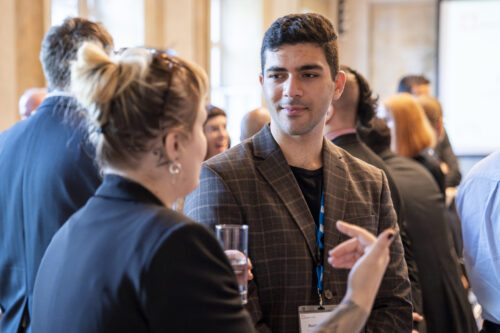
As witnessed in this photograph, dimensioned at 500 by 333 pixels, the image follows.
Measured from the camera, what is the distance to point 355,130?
3.10 meters

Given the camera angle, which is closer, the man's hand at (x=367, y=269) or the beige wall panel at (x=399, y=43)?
the man's hand at (x=367, y=269)

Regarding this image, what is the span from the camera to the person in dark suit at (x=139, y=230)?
1.21 metres

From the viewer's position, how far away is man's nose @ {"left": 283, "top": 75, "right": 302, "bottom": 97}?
81.7 inches

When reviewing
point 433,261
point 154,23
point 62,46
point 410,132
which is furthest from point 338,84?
point 154,23

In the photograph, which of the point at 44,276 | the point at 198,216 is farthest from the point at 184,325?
the point at 198,216

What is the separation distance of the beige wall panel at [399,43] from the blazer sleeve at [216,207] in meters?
9.49

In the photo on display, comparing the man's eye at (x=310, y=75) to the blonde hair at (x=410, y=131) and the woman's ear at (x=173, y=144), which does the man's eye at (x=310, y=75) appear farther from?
the blonde hair at (x=410, y=131)

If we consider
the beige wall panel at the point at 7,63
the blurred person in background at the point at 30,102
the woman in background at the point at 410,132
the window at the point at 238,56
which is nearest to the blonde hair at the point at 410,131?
the woman in background at the point at 410,132

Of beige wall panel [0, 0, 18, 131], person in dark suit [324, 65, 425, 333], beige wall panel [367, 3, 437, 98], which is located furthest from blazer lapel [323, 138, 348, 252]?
beige wall panel [367, 3, 437, 98]

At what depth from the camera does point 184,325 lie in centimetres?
120

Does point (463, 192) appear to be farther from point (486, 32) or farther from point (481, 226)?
point (486, 32)

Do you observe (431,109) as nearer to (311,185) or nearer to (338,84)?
(338,84)

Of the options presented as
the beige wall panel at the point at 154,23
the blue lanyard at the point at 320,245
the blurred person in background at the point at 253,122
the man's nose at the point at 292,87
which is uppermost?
the beige wall panel at the point at 154,23

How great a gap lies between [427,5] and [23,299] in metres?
9.92
